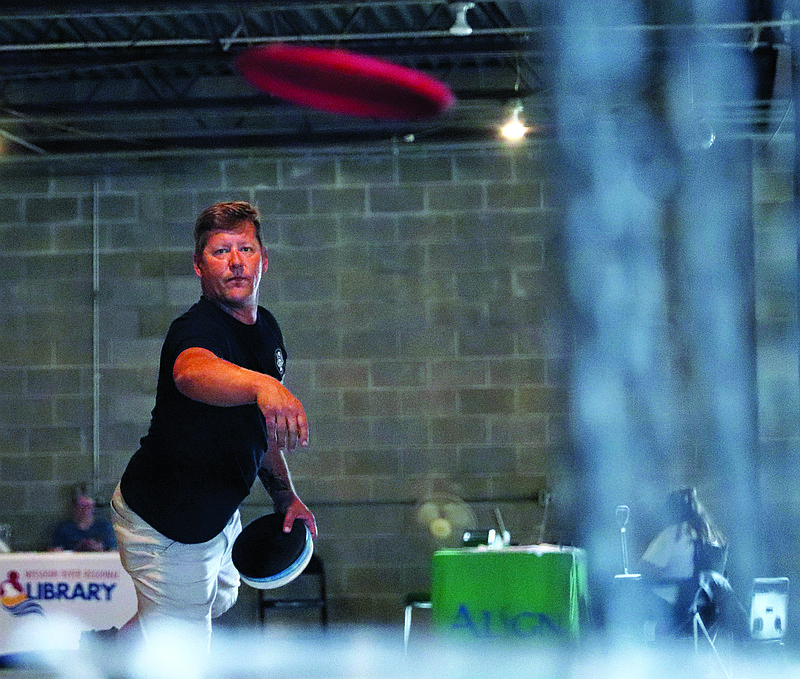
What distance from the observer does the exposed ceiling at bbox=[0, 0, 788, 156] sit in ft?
18.0

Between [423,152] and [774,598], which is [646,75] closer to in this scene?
[423,152]

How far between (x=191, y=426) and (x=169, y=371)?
14 centimetres

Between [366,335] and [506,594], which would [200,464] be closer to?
[506,594]

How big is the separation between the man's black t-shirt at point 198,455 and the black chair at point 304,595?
13.2 ft

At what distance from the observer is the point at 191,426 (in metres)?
2.37

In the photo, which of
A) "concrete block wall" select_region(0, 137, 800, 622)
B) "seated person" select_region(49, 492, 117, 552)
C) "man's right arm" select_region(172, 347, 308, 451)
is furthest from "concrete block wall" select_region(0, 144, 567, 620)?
"man's right arm" select_region(172, 347, 308, 451)

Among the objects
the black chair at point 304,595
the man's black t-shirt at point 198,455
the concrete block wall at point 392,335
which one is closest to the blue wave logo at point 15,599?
the black chair at point 304,595

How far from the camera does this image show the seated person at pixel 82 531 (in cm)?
643

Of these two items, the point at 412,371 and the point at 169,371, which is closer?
the point at 169,371

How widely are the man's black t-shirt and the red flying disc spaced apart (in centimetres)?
105

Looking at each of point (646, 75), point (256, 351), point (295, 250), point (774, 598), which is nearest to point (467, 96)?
point (646, 75)

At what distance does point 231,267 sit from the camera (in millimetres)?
2445

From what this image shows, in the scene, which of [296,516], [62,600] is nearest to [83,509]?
[62,600]

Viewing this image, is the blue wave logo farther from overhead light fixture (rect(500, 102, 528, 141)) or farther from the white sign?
overhead light fixture (rect(500, 102, 528, 141))
